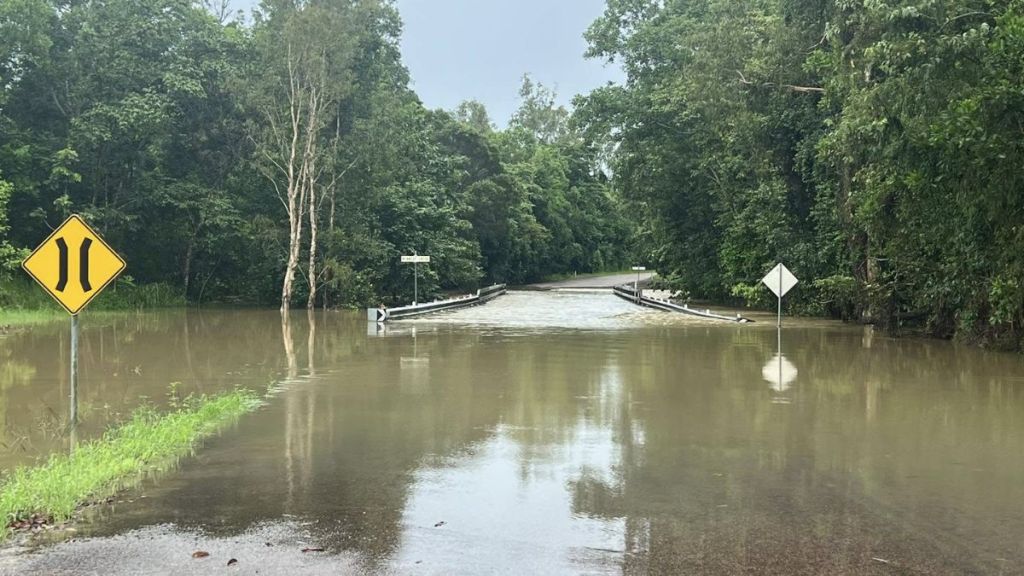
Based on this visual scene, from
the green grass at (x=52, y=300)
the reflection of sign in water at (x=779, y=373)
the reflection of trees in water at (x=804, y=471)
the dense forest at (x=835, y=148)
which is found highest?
the dense forest at (x=835, y=148)

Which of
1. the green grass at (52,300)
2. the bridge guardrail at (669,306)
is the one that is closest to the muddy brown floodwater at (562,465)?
the bridge guardrail at (669,306)

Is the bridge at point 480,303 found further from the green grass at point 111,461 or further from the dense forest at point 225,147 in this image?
the green grass at point 111,461

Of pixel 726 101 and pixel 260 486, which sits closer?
pixel 260 486

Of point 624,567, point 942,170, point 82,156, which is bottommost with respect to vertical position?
point 624,567

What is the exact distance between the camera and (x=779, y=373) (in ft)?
49.2

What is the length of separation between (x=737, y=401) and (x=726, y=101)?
771 inches

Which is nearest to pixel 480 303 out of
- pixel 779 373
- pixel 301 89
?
pixel 301 89

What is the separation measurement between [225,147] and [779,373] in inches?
1279

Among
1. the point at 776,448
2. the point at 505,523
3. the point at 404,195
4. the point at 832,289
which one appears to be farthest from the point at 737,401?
the point at 404,195

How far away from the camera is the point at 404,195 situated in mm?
42812

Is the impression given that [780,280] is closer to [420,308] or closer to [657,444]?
[657,444]

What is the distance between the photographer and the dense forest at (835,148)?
14.8 metres

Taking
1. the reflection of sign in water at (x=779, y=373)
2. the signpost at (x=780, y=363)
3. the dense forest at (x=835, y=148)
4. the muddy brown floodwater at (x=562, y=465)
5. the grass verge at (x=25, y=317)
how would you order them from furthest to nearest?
the grass verge at (x=25, y=317) → the dense forest at (x=835, y=148) → the signpost at (x=780, y=363) → the reflection of sign in water at (x=779, y=373) → the muddy brown floodwater at (x=562, y=465)

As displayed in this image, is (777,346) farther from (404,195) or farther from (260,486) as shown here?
(404,195)
